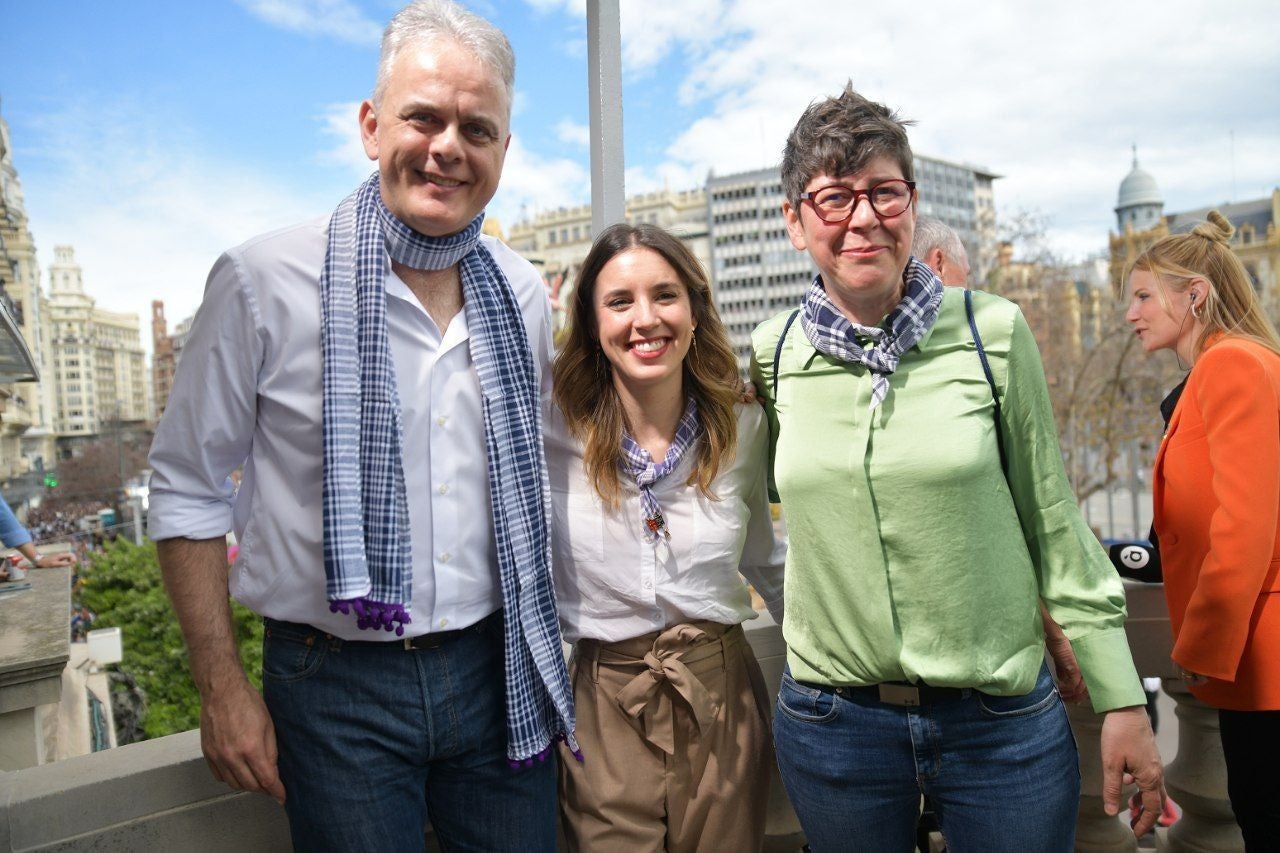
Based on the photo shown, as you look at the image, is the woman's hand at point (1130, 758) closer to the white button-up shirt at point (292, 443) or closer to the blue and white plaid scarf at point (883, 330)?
the blue and white plaid scarf at point (883, 330)

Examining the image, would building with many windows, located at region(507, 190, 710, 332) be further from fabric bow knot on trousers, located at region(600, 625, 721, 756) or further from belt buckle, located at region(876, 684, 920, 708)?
belt buckle, located at region(876, 684, 920, 708)

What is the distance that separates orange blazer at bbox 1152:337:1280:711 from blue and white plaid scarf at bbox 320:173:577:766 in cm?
132

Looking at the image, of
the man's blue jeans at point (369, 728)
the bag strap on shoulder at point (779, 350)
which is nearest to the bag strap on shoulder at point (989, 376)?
the bag strap on shoulder at point (779, 350)

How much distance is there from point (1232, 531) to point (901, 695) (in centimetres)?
82

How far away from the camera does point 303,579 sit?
1.57m

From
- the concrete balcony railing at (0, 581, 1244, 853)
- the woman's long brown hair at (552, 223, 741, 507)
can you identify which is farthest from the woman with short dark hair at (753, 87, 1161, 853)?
the concrete balcony railing at (0, 581, 1244, 853)

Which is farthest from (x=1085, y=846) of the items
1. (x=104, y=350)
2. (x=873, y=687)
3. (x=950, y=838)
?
(x=104, y=350)

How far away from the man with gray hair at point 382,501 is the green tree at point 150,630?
31.9 ft

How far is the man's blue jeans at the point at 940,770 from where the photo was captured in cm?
157

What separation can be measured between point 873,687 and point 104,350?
10333cm

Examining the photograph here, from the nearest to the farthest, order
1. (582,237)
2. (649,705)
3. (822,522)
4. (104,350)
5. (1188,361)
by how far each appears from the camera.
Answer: (822,522), (649,705), (1188,361), (104,350), (582,237)

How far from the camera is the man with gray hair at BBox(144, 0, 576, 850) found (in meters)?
1.51

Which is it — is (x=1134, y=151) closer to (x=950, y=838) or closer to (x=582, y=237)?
(x=582, y=237)

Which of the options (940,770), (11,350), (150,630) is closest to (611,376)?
(940,770)
